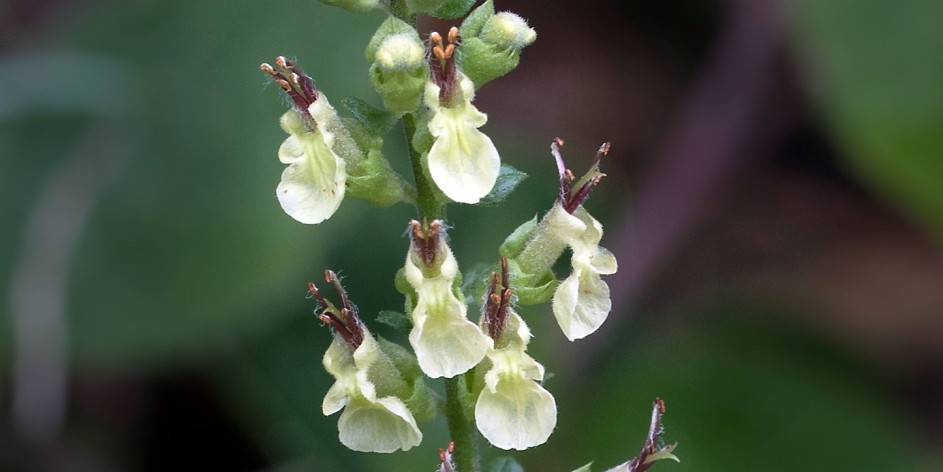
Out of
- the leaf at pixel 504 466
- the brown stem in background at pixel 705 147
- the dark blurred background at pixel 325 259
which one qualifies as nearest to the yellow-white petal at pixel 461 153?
the leaf at pixel 504 466

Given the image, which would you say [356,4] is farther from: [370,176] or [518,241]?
[518,241]

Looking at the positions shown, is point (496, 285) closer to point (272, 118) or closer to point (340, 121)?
point (340, 121)

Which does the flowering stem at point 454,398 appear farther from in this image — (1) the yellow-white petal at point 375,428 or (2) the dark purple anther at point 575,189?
(2) the dark purple anther at point 575,189

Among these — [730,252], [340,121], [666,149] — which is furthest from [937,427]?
[340,121]

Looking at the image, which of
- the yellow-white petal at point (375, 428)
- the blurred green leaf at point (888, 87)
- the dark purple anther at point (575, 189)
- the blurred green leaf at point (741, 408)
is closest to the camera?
the yellow-white petal at point (375, 428)

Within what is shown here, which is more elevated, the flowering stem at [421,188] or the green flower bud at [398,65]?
the green flower bud at [398,65]

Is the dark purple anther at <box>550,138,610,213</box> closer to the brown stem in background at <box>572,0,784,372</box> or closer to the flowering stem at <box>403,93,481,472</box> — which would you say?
the flowering stem at <box>403,93,481,472</box>

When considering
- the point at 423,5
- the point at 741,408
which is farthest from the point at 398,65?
the point at 741,408
